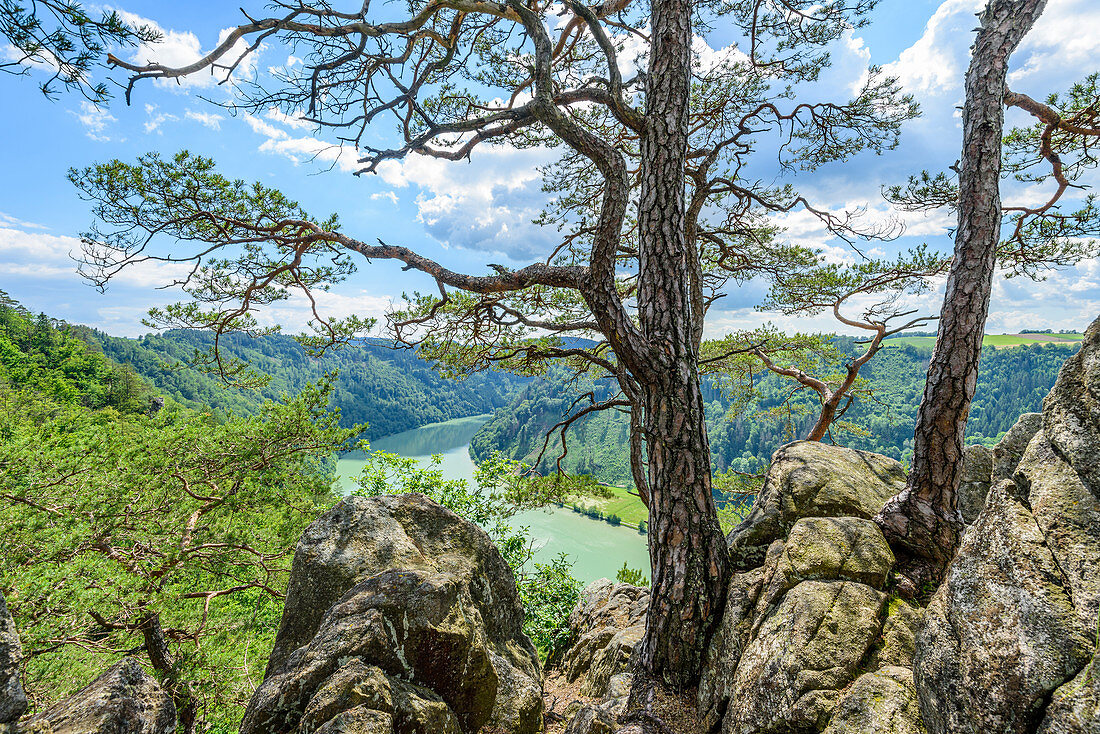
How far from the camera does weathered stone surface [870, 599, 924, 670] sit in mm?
2068

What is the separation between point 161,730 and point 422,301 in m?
4.03

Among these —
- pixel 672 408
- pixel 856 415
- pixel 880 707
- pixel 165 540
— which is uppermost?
pixel 672 408

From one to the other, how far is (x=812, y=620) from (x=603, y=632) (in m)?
3.71

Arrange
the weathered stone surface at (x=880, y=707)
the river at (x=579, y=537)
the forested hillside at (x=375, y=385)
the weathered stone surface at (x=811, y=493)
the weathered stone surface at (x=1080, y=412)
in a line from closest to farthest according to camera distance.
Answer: the weathered stone surface at (x=1080, y=412), the weathered stone surface at (x=880, y=707), the weathered stone surface at (x=811, y=493), the river at (x=579, y=537), the forested hillside at (x=375, y=385)

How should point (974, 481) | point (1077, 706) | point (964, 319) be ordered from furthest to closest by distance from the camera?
1. point (974, 481)
2. point (964, 319)
3. point (1077, 706)

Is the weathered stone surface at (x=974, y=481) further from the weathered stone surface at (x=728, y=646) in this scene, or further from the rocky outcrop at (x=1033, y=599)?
the rocky outcrop at (x=1033, y=599)

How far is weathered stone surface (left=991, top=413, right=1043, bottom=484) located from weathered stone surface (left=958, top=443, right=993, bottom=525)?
0.93 meters

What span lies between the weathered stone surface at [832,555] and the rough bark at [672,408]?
44 centimetres

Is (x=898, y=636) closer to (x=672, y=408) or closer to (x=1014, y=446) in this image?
(x=1014, y=446)

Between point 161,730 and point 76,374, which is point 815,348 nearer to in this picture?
point 161,730

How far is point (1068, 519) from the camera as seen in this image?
141 cm

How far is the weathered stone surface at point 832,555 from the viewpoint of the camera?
2504mm

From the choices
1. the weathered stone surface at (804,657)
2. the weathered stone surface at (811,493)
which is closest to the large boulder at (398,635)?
the weathered stone surface at (804,657)

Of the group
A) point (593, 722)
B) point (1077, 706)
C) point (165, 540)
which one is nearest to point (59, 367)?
point (165, 540)
